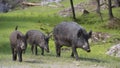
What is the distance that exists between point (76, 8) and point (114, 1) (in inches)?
254

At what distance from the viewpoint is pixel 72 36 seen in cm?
2302

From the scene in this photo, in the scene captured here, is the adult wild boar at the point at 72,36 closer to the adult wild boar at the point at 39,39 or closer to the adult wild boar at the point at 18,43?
the adult wild boar at the point at 39,39

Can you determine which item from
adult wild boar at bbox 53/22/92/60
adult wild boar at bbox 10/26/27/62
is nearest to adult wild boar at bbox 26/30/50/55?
adult wild boar at bbox 53/22/92/60

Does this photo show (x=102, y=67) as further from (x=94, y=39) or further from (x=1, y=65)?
(x=94, y=39)

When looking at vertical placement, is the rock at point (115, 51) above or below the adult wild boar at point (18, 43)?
below

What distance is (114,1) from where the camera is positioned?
210ft

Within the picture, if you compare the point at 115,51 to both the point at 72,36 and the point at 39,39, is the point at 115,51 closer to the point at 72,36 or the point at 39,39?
the point at 39,39

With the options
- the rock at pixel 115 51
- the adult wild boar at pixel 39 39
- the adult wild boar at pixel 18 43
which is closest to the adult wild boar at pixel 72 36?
the adult wild boar at pixel 39 39

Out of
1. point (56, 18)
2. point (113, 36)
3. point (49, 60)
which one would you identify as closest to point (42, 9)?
point (56, 18)

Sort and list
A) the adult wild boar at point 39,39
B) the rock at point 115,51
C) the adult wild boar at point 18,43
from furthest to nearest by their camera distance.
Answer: the rock at point 115,51, the adult wild boar at point 39,39, the adult wild boar at point 18,43

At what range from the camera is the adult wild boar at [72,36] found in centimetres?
2236

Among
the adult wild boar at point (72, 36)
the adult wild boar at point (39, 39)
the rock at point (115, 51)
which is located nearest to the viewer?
the adult wild boar at point (72, 36)

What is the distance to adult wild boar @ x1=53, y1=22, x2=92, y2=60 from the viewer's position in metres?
22.4

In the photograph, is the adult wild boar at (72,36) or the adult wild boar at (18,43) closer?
the adult wild boar at (18,43)
